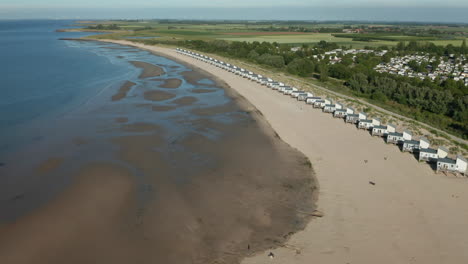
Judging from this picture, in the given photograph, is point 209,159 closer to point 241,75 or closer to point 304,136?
point 304,136

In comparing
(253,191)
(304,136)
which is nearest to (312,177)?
(253,191)

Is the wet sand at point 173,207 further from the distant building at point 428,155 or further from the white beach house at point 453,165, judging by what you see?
the white beach house at point 453,165

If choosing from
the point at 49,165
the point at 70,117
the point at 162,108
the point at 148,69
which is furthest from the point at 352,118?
the point at 148,69

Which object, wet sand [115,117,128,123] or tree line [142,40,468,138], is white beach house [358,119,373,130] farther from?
wet sand [115,117,128,123]

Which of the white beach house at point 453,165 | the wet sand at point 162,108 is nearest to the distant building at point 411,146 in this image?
the white beach house at point 453,165

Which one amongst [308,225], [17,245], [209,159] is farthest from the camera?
[209,159]

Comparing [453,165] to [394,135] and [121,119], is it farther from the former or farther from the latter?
[121,119]
